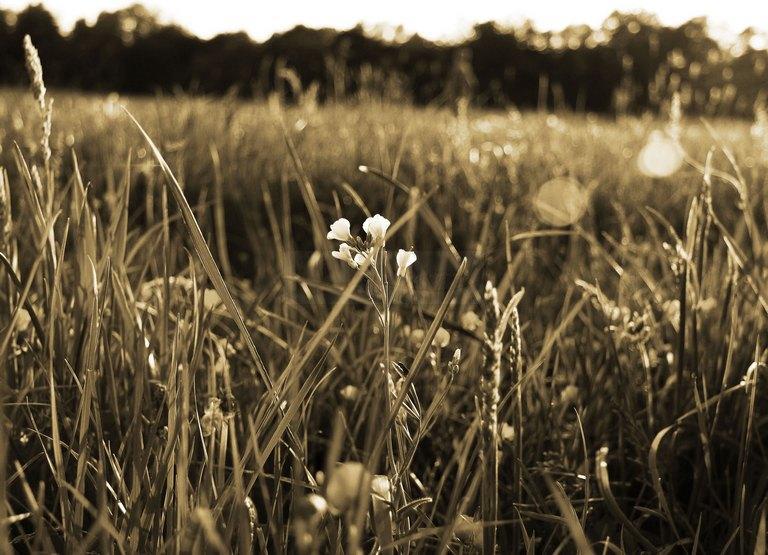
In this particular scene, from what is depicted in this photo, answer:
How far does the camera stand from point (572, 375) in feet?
4.46

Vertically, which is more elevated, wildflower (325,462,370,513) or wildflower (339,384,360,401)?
wildflower (325,462,370,513)

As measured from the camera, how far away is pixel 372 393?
1.24 metres

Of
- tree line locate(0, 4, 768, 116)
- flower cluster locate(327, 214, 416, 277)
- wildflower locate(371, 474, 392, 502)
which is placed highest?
tree line locate(0, 4, 768, 116)

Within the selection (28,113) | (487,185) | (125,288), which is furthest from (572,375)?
(28,113)

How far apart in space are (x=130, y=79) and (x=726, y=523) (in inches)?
968

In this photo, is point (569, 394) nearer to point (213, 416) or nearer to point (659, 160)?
point (213, 416)

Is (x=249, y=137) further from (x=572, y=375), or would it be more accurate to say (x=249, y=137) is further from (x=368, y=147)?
(x=572, y=375)

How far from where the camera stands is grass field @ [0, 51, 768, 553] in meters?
0.71

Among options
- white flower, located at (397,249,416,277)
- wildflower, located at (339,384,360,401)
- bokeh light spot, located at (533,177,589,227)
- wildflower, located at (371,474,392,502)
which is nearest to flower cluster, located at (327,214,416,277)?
white flower, located at (397,249,416,277)

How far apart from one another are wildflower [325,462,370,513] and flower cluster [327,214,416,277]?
9.2 inches

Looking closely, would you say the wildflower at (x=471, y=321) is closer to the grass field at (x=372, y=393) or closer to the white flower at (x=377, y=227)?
the grass field at (x=372, y=393)

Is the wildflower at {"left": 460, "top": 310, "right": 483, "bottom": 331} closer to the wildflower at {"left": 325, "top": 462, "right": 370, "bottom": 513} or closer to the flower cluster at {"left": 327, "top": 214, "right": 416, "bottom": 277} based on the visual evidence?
the flower cluster at {"left": 327, "top": 214, "right": 416, "bottom": 277}

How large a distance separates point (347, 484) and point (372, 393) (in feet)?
2.35

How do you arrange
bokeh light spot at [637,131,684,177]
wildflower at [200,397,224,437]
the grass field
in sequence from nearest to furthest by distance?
1. the grass field
2. wildflower at [200,397,224,437]
3. bokeh light spot at [637,131,684,177]
